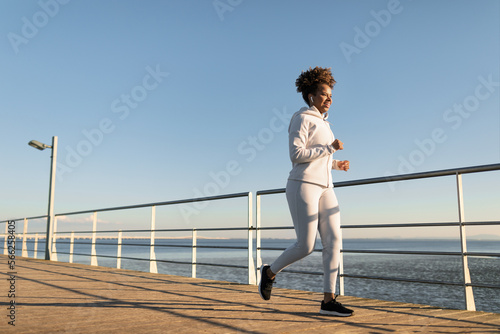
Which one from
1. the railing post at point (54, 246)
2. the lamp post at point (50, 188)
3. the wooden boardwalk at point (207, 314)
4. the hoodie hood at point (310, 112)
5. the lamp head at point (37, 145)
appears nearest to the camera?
the wooden boardwalk at point (207, 314)

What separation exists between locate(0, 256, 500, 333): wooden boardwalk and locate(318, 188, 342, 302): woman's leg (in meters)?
0.20

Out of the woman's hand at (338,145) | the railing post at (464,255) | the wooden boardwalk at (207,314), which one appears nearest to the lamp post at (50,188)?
the wooden boardwalk at (207,314)

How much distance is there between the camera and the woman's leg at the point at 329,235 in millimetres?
2385

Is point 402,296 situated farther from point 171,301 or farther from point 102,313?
point 102,313

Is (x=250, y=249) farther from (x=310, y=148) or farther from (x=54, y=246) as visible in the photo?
(x=54, y=246)

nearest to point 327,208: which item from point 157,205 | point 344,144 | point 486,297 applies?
point 344,144

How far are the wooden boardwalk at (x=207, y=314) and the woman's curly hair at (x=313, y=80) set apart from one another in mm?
1266

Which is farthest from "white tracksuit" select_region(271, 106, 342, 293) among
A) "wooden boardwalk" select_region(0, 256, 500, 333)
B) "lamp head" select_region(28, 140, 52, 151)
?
"lamp head" select_region(28, 140, 52, 151)

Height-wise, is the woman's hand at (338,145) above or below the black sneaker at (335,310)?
above

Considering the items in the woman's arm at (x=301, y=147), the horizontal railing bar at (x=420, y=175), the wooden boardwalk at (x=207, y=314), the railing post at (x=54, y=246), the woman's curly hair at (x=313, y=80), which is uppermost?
the woman's curly hair at (x=313, y=80)

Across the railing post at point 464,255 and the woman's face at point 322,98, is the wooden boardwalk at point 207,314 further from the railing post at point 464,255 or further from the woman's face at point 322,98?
the woman's face at point 322,98

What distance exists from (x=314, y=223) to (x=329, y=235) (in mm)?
128

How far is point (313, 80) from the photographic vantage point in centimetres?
252

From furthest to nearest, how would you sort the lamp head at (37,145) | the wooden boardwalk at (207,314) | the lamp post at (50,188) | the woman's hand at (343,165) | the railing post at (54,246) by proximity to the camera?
the lamp head at (37,145)
the lamp post at (50,188)
the railing post at (54,246)
the woman's hand at (343,165)
the wooden boardwalk at (207,314)
